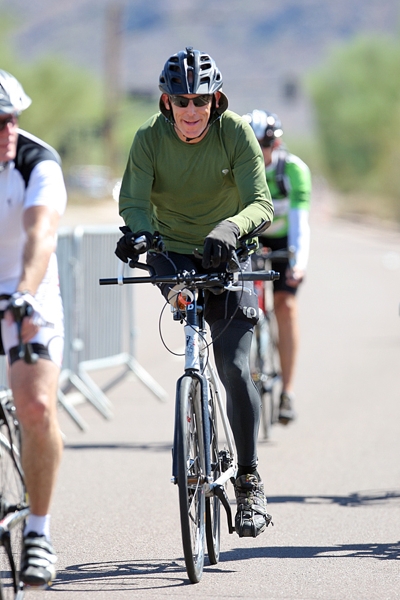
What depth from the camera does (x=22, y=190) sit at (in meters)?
4.64

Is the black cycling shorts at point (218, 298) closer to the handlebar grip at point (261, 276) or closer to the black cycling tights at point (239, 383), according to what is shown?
the black cycling tights at point (239, 383)

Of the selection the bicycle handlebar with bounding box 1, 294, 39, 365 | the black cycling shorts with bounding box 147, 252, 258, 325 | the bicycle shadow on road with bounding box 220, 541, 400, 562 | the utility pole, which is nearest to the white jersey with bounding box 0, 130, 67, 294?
the bicycle handlebar with bounding box 1, 294, 39, 365

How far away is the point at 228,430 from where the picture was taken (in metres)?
6.10

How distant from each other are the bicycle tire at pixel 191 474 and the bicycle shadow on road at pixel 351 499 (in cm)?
190

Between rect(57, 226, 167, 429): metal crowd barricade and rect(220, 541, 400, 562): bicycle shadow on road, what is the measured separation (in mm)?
4104

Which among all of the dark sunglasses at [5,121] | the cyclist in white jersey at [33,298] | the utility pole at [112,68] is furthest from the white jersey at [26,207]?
the utility pole at [112,68]

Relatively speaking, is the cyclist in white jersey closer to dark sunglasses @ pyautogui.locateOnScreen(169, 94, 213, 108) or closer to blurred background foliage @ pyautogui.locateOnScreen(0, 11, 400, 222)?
dark sunglasses @ pyautogui.locateOnScreen(169, 94, 213, 108)

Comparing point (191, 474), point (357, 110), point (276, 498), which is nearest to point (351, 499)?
point (276, 498)

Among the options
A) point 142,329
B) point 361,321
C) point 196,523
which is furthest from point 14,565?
point 361,321

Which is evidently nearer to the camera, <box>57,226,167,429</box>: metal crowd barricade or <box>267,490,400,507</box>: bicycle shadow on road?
<box>267,490,400,507</box>: bicycle shadow on road

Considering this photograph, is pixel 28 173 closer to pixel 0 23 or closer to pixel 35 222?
pixel 35 222

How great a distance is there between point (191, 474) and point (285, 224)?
14.3ft

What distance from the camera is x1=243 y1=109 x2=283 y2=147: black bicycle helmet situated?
28.9 ft

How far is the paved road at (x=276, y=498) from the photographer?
553cm
